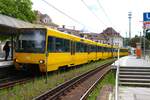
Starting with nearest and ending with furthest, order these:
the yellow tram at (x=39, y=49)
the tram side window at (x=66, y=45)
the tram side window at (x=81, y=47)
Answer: the yellow tram at (x=39, y=49) → the tram side window at (x=66, y=45) → the tram side window at (x=81, y=47)

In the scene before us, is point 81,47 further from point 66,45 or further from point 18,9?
point 18,9

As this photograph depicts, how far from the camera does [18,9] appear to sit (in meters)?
53.6

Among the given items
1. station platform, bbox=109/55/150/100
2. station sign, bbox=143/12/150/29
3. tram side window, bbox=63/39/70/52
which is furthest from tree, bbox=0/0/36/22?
station platform, bbox=109/55/150/100

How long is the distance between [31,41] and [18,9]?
34.7m

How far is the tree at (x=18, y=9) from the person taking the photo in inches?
1997

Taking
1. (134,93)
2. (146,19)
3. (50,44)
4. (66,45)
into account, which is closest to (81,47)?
(66,45)

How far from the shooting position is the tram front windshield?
1958cm

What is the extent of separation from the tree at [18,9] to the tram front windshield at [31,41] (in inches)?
1220

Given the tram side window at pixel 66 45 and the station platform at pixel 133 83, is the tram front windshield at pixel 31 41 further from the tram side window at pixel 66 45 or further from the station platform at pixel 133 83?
the station platform at pixel 133 83

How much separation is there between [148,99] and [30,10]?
141 feet

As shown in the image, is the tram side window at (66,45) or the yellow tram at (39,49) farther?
the tram side window at (66,45)

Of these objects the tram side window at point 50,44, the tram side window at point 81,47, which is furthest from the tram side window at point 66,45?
the tram side window at point 81,47

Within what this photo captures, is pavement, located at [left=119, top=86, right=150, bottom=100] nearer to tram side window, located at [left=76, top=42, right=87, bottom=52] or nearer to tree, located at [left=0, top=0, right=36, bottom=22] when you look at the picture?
tram side window, located at [left=76, top=42, right=87, bottom=52]

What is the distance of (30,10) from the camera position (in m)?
54.8
